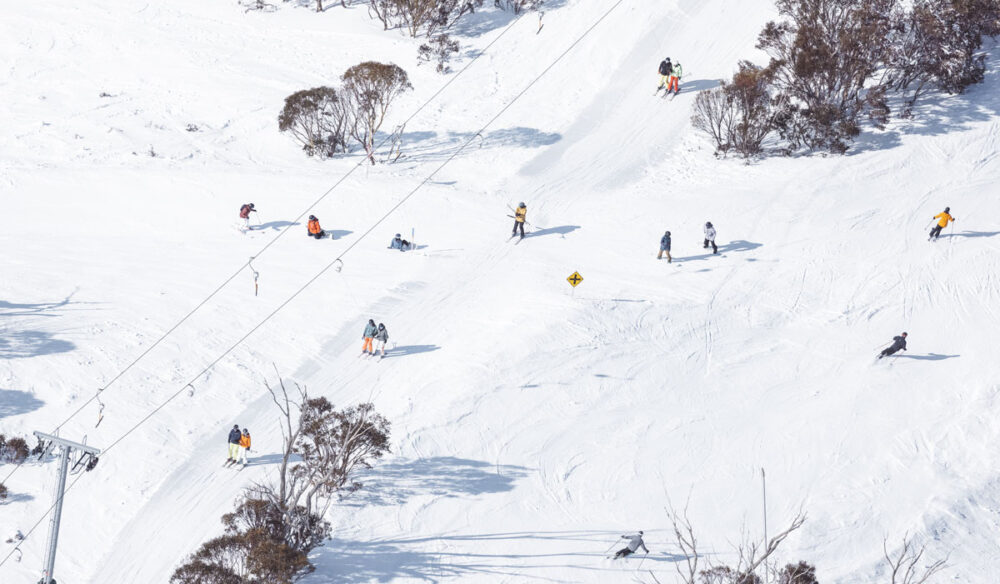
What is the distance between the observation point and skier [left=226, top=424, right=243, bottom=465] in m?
28.4

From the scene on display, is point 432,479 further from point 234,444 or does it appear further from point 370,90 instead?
point 370,90

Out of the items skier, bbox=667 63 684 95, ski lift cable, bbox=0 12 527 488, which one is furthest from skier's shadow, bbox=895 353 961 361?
ski lift cable, bbox=0 12 527 488

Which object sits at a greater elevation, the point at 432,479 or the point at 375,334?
the point at 375,334

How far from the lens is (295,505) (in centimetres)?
2414

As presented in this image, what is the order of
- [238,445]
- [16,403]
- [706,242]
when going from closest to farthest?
[238,445], [16,403], [706,242]

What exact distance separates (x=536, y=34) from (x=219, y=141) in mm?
19439

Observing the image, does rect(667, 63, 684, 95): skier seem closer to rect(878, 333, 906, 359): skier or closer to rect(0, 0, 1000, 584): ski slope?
rect(0, 0, 1000, 584): ski slope

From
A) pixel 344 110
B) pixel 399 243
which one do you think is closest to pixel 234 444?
pixel 399 243

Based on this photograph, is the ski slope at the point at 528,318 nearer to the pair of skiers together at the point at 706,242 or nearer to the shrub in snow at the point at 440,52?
the pair of skiers together at the point at 706,242

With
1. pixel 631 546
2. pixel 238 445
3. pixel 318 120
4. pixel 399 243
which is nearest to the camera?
pixel 631 546

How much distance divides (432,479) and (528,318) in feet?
26.6

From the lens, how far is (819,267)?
120 feet

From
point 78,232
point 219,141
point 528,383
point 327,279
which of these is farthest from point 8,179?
point 528,383

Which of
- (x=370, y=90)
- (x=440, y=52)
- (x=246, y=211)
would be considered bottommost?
(x=246, y=211)
